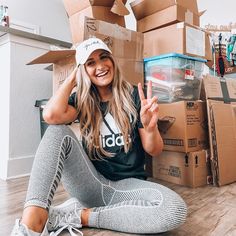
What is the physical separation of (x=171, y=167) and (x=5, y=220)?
930 millimetres

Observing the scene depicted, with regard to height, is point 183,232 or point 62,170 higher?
point 62,170

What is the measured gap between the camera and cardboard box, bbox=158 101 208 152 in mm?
1409

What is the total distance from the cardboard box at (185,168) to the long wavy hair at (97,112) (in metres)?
0.57

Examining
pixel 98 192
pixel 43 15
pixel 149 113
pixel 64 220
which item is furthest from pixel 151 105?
pixel 43 15

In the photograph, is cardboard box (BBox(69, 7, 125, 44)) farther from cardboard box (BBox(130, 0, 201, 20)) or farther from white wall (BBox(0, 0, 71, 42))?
white wall (BBox(0, 0, 71, 42))

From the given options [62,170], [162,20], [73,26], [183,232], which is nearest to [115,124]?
[62,170]

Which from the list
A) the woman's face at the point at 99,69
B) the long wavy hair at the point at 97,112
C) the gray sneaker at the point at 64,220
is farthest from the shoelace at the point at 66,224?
the woman's face at the point at 99,69

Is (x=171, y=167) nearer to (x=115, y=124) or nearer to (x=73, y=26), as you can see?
(x=115, y=124)

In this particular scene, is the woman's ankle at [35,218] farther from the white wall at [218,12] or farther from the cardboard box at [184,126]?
the white wall at [218,12]

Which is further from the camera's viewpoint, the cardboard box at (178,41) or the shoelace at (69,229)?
the cardboard box at (178,41)

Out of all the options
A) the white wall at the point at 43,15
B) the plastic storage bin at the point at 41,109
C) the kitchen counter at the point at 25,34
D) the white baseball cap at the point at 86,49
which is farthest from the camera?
the white wall at the point at 43,15

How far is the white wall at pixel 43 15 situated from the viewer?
2.50 m

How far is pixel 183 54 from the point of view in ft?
5.00

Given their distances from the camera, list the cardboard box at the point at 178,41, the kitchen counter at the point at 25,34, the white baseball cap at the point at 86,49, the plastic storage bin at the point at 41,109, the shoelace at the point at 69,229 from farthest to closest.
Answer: the plastic storage bin at the point at 41,109
the kitchen counter at the point at 25,34
the cardboard box at the point at 178,41
the white baseball cap at the point at 86,49
the shoelace at the point at 69,229
